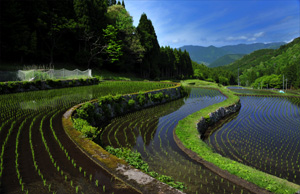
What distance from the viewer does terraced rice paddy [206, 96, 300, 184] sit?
8156 millimetres

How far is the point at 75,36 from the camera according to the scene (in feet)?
121

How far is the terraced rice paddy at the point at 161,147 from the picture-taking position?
6109 millimetres

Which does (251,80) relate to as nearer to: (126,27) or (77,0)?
(126,27)

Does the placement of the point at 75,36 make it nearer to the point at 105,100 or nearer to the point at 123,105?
the point at 123,105

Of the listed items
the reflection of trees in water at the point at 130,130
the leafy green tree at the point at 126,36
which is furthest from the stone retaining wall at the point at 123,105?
the leafy green tree at the point at 126,36

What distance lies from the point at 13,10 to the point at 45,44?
25.6ft

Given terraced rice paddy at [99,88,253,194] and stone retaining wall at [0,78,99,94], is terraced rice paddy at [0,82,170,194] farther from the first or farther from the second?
Result: stone retaining wall at [0,78,99,94]

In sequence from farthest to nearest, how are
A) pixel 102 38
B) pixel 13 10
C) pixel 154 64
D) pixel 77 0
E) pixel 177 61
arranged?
pixel 177 61, pixel 154 64, pixel 102 38, pixel 77 0, pixel 13 10

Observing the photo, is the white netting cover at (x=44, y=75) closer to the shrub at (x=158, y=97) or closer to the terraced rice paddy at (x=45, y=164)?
the shrub at (x=158, y=97)

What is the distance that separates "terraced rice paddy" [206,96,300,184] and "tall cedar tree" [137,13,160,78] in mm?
37717

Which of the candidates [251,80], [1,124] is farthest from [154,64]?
[251,80]

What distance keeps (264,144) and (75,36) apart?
3639 cm

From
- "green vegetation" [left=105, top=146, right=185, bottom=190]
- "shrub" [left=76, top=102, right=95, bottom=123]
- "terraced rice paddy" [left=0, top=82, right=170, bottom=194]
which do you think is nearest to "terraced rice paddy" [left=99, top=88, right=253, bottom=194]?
"green vegetation" [left=105, top=146, right=185, bottom=190]

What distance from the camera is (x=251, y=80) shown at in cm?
14388
